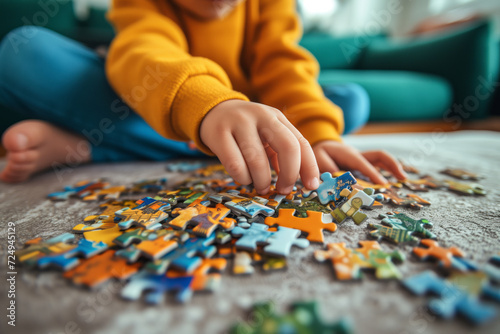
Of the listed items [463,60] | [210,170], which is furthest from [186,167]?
[463,60]

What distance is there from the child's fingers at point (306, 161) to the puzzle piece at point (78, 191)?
514 millimetres

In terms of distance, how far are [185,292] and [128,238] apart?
0.14m

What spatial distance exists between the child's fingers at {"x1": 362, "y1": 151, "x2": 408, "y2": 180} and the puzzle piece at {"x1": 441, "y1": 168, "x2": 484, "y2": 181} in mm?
167

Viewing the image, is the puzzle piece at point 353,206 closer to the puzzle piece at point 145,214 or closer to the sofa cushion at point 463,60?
the puzzle piece at point 145,214

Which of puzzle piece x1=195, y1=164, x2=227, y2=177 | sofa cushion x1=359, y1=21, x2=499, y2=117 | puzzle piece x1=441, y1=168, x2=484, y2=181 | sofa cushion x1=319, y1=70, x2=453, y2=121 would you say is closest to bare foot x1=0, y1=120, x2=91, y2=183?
puzzle piece x1=195, y1=164, x2=227, y2=177

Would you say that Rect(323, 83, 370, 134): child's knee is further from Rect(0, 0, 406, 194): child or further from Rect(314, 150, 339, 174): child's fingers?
Rect(314, 150, 339, 174): child's fingers

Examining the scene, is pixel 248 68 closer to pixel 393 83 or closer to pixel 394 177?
pixel 394 177

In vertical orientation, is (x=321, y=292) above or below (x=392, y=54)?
below

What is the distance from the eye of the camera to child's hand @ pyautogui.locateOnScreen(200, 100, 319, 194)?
0.51 meters

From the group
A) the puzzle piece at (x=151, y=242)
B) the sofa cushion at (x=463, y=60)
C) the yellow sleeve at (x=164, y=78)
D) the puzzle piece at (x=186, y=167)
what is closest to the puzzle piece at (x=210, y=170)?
Answer: the puzzle piece at (x=186, y=167)

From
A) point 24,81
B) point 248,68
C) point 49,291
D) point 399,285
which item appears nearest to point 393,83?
point 248,68

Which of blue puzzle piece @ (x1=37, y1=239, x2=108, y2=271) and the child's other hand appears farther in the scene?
the child's other hand

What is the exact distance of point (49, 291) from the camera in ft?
1.21

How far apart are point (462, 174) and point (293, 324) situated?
756mm
